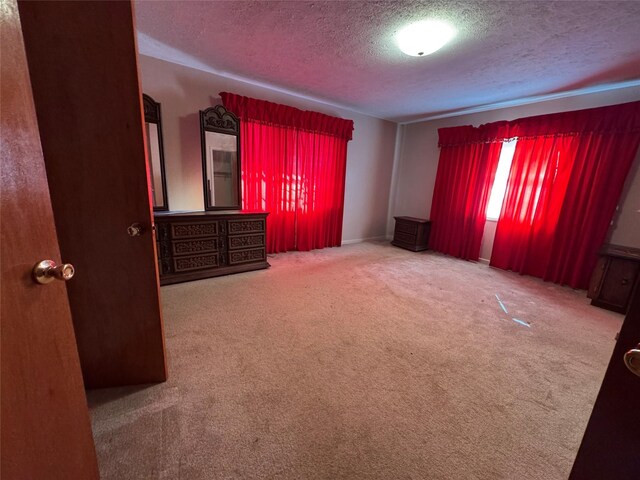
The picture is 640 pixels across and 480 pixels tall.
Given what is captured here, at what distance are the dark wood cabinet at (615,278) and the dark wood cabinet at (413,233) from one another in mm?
2140

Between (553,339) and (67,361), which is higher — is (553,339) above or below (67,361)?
below

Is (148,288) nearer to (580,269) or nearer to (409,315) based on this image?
(409,315)

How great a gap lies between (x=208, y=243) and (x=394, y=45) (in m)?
2.62

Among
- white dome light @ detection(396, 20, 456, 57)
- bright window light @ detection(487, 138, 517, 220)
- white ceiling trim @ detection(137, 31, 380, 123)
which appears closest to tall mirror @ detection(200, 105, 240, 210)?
white ceiling trim @ detection(137, 31, 380, 123)

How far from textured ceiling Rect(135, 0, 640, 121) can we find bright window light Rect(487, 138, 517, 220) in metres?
0.70

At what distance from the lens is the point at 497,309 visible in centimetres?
243

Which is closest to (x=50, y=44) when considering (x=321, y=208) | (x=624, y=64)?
(x=321, y=208)

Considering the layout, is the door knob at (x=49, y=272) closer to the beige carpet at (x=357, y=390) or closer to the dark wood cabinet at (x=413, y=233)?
the beige carpet at (x=357, y=390)

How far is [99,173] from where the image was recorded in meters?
1.13

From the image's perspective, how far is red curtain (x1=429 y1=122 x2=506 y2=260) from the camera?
371 centimetres

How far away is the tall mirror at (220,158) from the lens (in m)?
2.89

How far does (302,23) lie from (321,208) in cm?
253

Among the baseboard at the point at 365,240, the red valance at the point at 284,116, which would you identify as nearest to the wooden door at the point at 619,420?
the red valance at the point at 284,116

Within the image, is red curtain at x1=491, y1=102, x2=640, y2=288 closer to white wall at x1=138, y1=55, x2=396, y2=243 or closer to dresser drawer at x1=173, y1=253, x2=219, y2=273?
white wall at x1=138, y1=55, x2=396, y2=243
